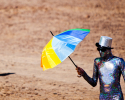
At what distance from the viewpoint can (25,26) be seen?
19.2 meters

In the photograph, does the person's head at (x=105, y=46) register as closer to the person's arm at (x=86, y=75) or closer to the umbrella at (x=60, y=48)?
the person's arm at (x=86, y=75)

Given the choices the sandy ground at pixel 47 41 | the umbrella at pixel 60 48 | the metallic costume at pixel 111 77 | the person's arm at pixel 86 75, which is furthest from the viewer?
the sandy ground at pixel 47 41

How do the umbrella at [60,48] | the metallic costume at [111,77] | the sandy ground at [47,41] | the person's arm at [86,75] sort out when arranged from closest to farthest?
the metallic costume at [111,77], the person's arm at [86,75], the umbrella at [60,48], the sandy ground at [47,41]

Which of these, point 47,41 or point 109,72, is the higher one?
point 47,41

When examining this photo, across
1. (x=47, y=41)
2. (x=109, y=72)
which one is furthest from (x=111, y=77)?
(x=47, y=41)

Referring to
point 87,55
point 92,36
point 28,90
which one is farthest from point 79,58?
point 28,90

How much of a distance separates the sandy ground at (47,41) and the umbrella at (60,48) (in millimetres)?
3348

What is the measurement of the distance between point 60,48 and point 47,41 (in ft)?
43.6

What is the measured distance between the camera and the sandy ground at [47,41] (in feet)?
23.1

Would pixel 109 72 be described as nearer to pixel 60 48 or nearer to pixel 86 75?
pixel 86 75

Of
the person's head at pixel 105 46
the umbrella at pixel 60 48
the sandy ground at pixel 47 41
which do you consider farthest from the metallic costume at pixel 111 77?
the sandy ground at pixel 47 41

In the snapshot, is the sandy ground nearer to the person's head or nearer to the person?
the person

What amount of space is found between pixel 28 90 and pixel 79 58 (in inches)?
247

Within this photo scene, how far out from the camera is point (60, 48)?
3223mm
